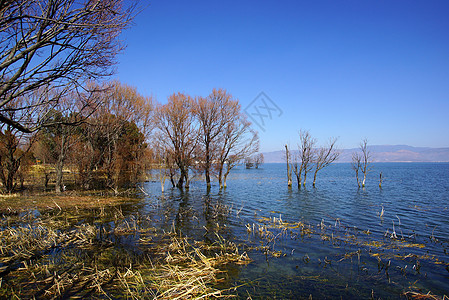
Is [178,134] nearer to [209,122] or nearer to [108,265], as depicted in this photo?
[209,122]

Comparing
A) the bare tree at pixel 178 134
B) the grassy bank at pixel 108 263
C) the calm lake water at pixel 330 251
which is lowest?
the calm lake water at pixel 330 251

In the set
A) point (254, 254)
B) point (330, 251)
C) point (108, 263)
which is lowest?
point (330, 251)

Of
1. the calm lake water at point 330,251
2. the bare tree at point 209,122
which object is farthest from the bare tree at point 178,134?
the calm lake water at point 330,251

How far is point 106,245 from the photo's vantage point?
29.5 ft

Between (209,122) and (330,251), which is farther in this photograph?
(209,122)

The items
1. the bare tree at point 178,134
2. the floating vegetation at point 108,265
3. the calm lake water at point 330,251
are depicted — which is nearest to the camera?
the floating vegetation at point 108,265

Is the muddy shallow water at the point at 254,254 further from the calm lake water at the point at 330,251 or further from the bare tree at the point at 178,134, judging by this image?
the bare tree at the point at 178,134

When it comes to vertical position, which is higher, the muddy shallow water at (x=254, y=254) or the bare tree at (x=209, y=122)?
the bare tree at (x=209, y=122)

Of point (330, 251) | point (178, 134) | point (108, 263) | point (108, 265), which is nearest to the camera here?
point (108, 265)

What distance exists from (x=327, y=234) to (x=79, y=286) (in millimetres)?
9712

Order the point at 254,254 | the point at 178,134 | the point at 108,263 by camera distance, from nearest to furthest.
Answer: the point at 108,263, the point at 254,254, the point at 178,134

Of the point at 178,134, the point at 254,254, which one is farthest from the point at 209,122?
the point at 254,254

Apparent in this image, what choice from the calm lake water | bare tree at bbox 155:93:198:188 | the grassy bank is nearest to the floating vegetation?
the grassy bank

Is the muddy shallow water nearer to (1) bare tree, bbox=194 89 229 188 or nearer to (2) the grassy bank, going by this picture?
(2) the grassy bank
